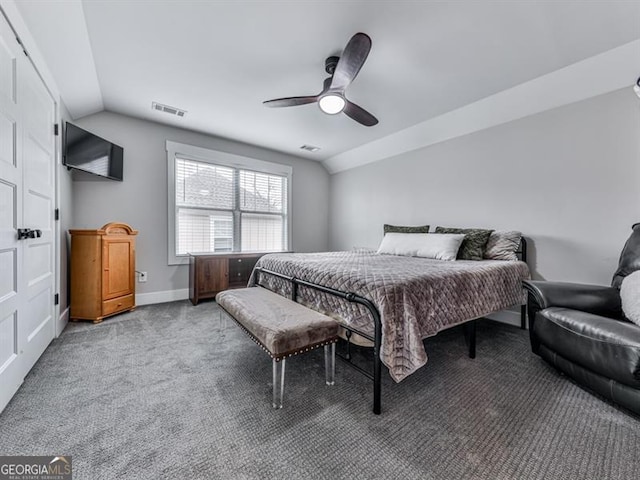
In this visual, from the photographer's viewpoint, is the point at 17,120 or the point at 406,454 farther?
the point at 17,120

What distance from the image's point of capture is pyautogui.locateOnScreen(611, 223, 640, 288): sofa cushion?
1995 mm

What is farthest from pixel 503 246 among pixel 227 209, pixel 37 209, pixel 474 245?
pixel 37 209

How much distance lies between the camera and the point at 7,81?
5.21ft

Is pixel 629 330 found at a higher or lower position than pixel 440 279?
lower

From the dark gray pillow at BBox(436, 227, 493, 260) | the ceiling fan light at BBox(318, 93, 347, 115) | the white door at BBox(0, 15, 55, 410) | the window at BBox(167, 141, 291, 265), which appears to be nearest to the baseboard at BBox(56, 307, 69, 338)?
the white door at BBox(0, 15, 55, 410)

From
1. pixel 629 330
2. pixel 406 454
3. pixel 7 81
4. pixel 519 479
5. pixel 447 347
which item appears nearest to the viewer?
pixel 519 479

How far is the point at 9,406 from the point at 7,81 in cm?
195

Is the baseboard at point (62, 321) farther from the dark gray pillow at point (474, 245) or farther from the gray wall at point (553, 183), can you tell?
the gray wall at point (553, 183)

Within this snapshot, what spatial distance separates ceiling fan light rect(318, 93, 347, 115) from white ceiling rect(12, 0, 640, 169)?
0.37 m

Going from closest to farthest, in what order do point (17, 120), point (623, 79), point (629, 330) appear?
point (629, 330), point (17, 120), point (623, 79)

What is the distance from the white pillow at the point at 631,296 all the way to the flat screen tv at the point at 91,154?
5000 mm

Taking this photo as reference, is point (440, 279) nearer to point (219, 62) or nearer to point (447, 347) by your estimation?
point (447, 347)

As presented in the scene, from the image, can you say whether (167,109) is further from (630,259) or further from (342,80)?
(630,259)

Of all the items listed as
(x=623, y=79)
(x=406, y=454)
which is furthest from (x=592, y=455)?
(x=623, y=79)
